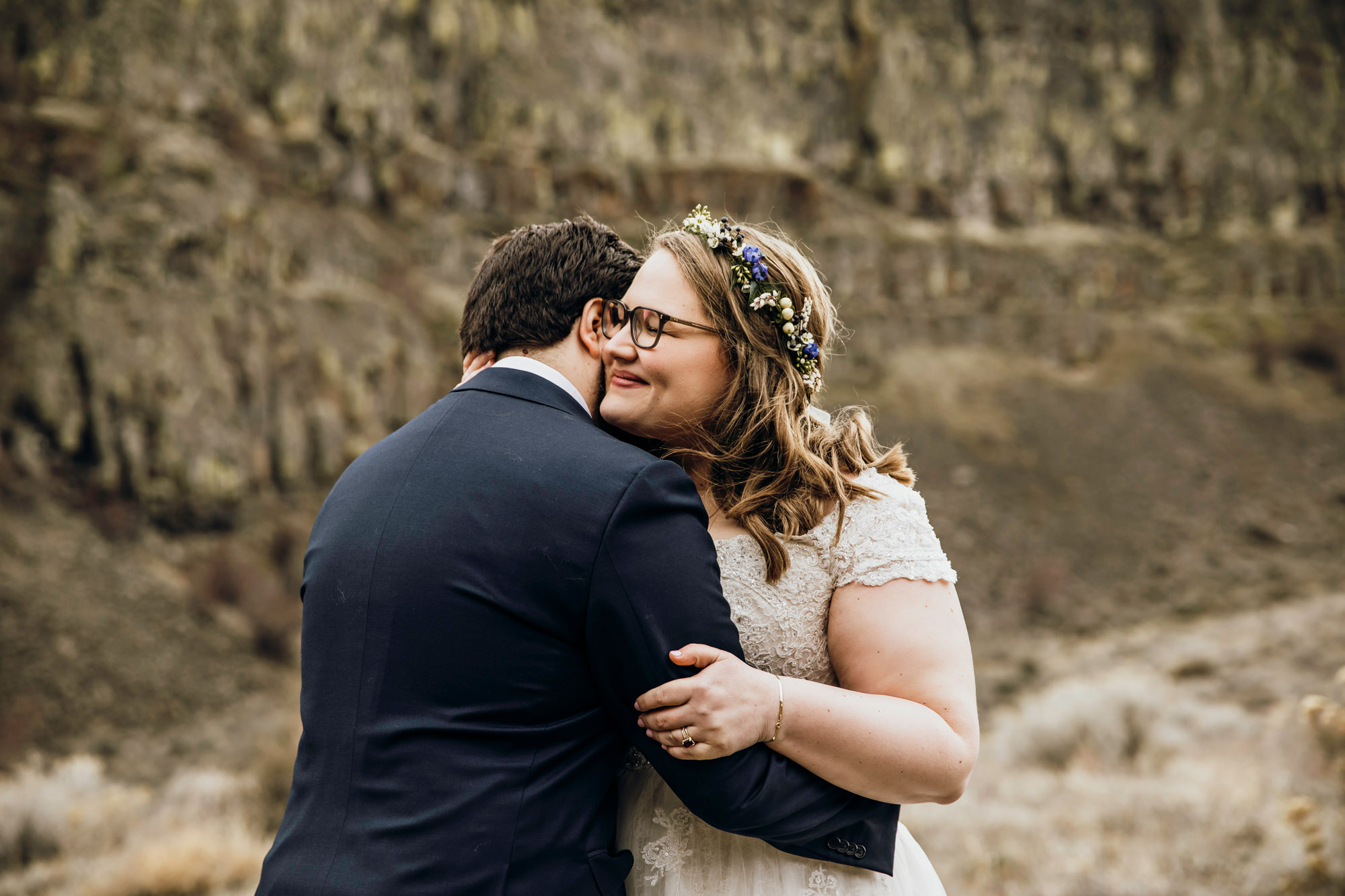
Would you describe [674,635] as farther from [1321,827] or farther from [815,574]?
[1321,827]

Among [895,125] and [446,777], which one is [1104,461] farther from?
[446,777]

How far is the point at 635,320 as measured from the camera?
2182 millimetres

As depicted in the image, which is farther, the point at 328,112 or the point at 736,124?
the point at 736,124

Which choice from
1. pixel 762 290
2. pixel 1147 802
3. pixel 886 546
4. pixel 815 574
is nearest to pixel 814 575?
pixel 815 574

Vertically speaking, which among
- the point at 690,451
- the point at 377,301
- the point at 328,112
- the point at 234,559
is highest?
the point at 328,112

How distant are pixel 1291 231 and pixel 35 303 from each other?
43.3 m

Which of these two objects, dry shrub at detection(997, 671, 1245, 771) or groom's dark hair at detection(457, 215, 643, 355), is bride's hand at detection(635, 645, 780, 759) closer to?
groom's dark hair at detection(457, 215, 643, 355)

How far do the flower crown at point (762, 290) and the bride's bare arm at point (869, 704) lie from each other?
2.00ft

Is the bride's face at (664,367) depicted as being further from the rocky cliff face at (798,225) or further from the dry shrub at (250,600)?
the rocky cliff face at (798,225)

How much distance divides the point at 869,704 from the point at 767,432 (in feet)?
2.25

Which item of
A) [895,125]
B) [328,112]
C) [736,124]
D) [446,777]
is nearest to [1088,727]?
[446,777]

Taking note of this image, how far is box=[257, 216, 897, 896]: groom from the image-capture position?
Answer: 159 cm

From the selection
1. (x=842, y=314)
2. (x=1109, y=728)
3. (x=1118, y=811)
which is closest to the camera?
(x=1118, y=811)

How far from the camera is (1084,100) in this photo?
3894 cm
